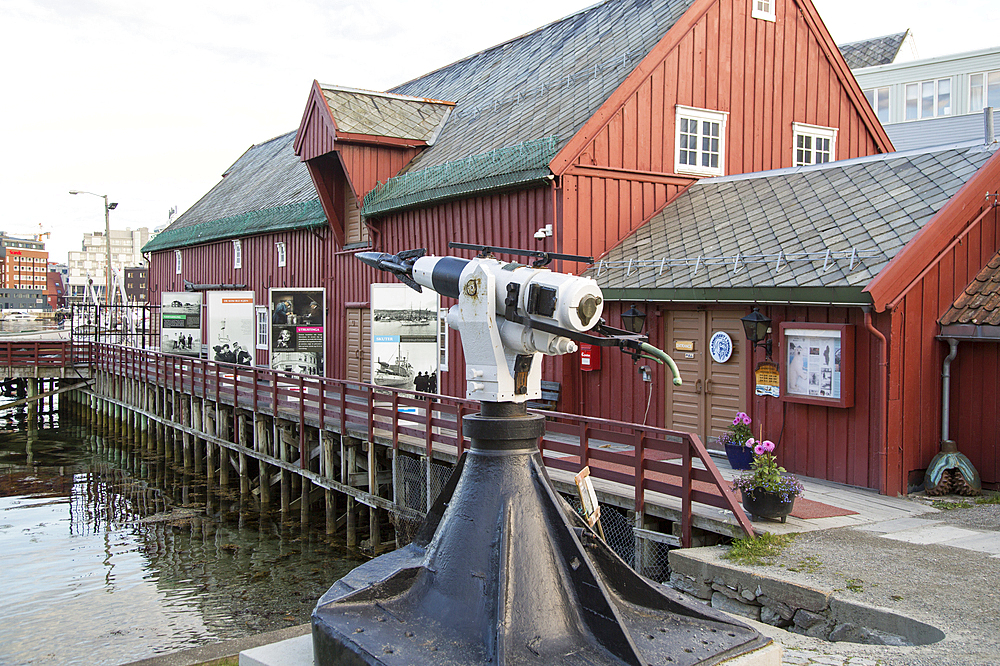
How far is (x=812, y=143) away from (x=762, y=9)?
307cm

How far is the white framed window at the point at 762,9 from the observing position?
16.3 m

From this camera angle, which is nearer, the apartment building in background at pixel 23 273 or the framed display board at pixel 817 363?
the framed display board at pixel 817 363

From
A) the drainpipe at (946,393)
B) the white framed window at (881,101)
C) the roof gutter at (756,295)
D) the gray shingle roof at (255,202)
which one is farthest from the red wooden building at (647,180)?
the white framed window at (881,101)

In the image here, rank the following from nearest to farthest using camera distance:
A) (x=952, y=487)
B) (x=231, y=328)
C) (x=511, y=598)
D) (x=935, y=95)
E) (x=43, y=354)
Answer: (x=511, y=598), (x=952, y=487), (x=231, y=328), (x=935, y=95), (x=43, y=354)

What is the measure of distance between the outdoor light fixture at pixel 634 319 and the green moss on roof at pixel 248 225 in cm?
1166

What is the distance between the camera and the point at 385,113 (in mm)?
20094

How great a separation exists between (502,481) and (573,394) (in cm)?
1037

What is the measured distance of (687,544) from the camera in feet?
26.5

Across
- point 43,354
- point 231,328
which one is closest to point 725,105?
point 231,328

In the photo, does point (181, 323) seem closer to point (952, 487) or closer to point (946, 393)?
point (946, 393)

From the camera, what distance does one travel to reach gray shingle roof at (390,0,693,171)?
15.6 metres

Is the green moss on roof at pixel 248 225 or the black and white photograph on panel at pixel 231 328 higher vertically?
the green moss on roof at pixel 248 225

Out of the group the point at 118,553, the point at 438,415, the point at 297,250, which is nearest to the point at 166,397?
the point at 297,250

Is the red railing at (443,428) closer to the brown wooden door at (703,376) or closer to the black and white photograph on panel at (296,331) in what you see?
the black and white photograph on panel at (296,331)
